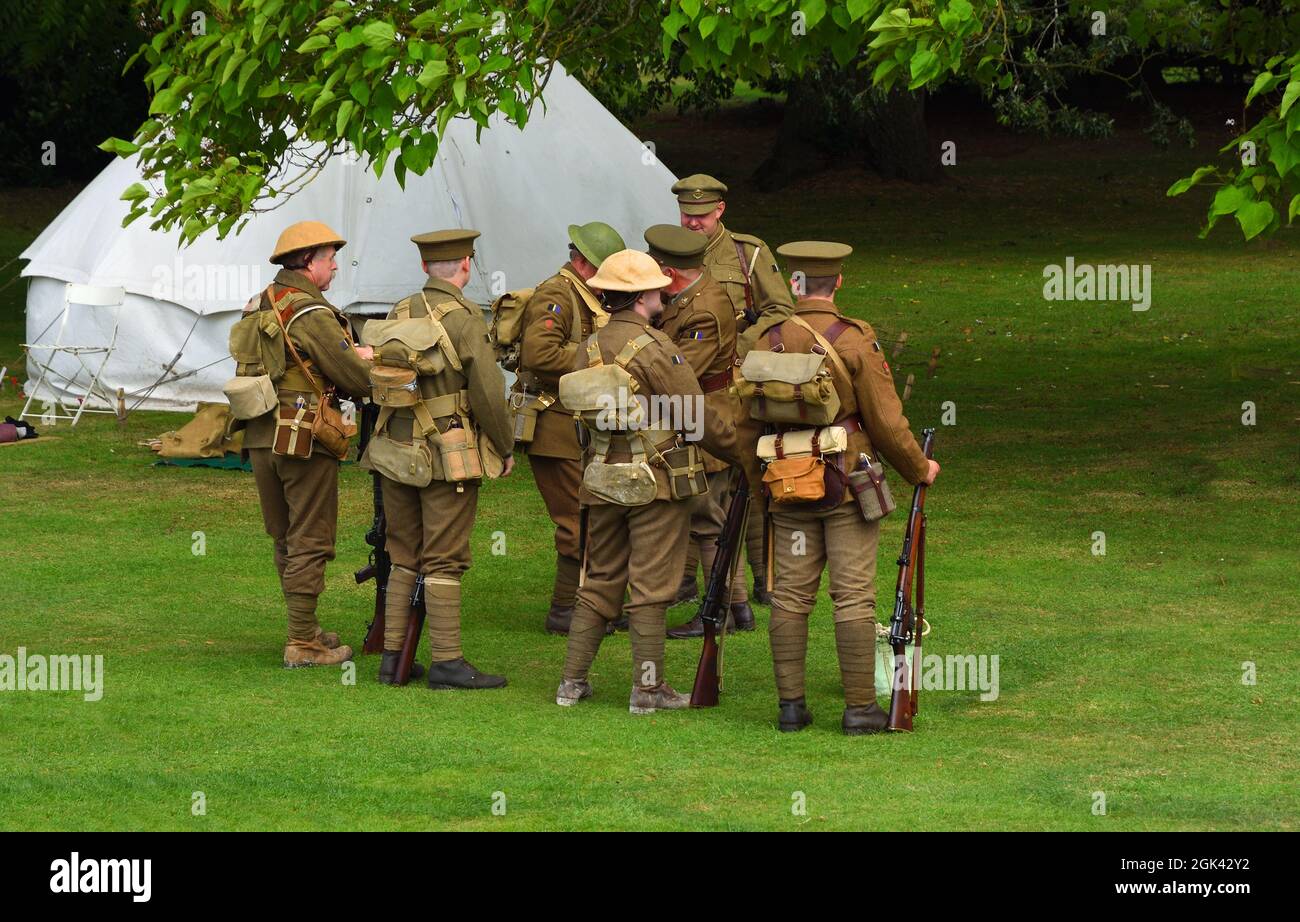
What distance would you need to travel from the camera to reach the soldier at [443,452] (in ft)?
27.3

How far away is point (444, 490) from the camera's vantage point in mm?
8398

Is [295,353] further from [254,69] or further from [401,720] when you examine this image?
[254,69]

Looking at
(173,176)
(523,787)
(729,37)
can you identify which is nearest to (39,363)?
(173,176)

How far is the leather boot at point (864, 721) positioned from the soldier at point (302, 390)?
2620 millimetres

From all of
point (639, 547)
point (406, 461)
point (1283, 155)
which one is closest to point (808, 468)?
point (639, 547)

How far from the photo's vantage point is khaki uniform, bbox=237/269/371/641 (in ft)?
28.3

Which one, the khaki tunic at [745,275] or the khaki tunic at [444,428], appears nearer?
the khaki tunic at [444,428]

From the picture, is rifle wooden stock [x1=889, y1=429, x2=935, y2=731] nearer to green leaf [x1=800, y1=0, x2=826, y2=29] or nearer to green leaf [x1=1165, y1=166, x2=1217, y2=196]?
green leaf [x1=1165, y1=166, x2=1217, y2=196]

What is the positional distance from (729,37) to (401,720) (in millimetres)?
4189

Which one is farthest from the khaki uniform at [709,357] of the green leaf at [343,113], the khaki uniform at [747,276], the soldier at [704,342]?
the green leaf at [343,113]

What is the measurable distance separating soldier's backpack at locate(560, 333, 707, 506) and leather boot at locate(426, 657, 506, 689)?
3.73 ft

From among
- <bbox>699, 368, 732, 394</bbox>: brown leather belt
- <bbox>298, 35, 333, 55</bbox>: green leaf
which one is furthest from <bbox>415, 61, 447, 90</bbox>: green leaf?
<bbox>699, 368, 732, 394</bbox>: brown leather belt

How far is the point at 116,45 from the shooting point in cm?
2150

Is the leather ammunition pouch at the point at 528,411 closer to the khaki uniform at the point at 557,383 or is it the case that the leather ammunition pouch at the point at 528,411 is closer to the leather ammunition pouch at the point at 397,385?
the khaki uniform at the point at 557,383
